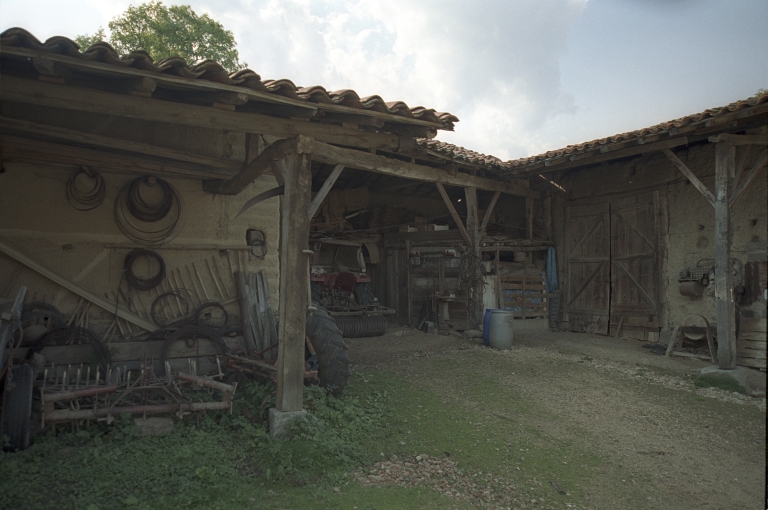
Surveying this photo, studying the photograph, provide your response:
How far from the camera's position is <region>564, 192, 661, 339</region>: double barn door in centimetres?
912

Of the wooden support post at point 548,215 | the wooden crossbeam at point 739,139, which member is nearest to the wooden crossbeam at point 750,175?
the wooden crossbeam at point 739,139

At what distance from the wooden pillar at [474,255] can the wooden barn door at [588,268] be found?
2.24 m

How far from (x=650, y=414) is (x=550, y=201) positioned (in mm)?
6689

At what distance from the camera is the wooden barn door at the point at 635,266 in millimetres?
9039

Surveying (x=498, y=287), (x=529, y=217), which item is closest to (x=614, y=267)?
(x=529, y=217)

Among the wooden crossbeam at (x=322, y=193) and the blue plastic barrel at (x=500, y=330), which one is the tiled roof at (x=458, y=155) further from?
the wooden crossbeam at (x=322, y=193)

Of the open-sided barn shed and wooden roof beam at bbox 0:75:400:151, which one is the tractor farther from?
wooden roof beam at bbox 0:75:400:151

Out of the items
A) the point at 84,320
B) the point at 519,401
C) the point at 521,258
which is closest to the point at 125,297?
the point at 84,320

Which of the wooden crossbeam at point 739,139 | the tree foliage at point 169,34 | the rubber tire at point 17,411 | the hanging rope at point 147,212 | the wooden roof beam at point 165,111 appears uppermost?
the tree foliage at point 169,34

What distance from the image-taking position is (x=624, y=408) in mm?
5516

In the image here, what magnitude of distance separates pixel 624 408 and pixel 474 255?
4.73 m

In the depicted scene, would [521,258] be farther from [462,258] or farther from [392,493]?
[392,493]

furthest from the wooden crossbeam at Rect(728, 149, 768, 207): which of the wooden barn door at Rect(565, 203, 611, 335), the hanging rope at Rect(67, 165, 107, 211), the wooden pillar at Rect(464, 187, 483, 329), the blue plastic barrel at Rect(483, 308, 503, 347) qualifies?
the hanging rope at Rect(67, 165, 107, 211)

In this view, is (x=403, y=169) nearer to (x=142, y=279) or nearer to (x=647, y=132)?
(x=142, y=279)
